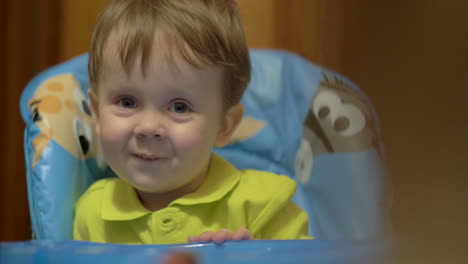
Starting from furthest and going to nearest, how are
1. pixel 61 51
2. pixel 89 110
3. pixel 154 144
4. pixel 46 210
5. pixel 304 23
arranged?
pixel 61 51 < pixel 304 23 < pixel 89 110 < pixel 46 210 < pixel 154 144

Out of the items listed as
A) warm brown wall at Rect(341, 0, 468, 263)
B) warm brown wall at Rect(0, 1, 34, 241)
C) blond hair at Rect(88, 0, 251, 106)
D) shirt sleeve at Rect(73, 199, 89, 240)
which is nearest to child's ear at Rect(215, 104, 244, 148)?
blond hair at Rect(88, 0, 251, 106)

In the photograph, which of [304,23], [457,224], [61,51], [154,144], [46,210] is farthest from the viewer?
[61,51]

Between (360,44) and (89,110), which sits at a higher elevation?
(360,44)

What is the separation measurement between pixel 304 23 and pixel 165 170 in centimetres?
63

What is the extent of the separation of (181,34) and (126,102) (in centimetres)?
11

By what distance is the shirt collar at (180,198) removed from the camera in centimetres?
77

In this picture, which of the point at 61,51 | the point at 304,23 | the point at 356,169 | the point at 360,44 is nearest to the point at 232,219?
the point at 356,169

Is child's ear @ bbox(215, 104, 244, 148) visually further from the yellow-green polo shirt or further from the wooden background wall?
the wooden background wall

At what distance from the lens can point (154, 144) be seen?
27.8 inches

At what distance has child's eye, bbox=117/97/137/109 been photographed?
720 mm

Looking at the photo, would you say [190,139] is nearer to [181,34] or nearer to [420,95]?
[181,34]

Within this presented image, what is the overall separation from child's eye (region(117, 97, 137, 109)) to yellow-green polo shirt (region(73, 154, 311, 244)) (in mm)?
145

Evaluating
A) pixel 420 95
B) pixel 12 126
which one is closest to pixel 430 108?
pixel 420 95

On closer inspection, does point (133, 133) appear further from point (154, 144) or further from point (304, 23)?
point (304, 23)
